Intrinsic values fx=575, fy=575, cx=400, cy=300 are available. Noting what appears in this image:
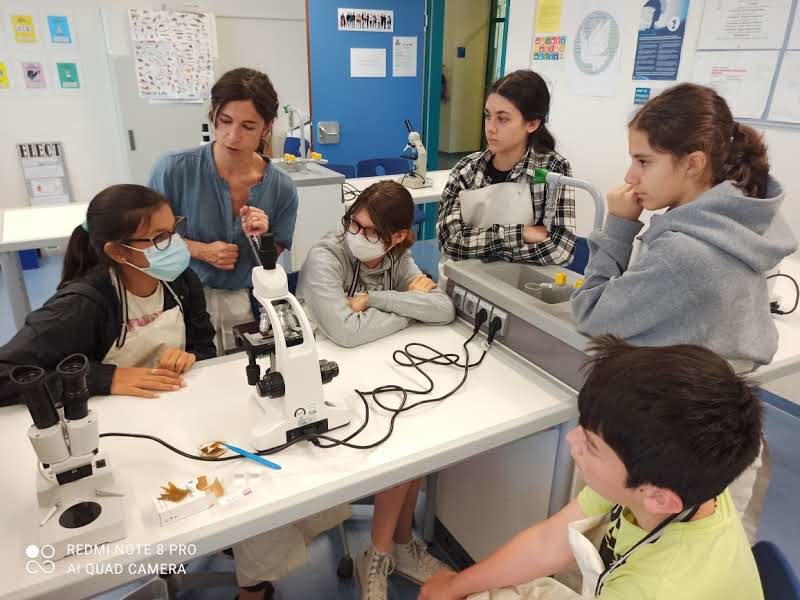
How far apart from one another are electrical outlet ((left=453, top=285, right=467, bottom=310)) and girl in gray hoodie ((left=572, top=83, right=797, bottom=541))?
0.47 metres

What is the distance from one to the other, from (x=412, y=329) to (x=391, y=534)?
1.87 ft

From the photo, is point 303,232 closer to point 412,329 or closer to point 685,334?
point 412,329

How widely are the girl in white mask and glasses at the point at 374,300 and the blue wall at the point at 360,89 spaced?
10.8 feet

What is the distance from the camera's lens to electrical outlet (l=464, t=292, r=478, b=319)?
159 cm

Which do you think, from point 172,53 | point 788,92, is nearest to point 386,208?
point 788,92

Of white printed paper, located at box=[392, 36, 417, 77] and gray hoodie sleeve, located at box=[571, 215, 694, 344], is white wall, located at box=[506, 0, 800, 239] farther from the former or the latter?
gray hoodie sleeve, located at box=[571, 215, 694, 344]

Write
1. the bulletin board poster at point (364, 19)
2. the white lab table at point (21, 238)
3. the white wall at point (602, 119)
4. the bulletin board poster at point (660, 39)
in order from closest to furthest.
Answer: the white lab table at point (21, 238) → the white wall at point (602, 119) → the bulletin board poster at point (660, 39) → the bulletin board poster at point (364, 19)

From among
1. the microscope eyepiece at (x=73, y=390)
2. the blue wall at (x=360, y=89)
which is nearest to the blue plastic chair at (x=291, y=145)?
Result: the blue wall at (x=360, y=89)

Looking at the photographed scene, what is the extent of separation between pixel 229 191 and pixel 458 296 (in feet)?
2.61

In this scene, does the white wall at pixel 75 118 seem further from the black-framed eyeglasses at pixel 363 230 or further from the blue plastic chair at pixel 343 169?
the black-framed eyeglasses at pixel 363 230

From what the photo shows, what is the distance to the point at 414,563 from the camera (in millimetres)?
1697

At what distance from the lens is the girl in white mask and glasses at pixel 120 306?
1.24 m

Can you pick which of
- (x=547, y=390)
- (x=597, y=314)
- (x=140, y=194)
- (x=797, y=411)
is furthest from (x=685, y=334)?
(x=797, y=411)

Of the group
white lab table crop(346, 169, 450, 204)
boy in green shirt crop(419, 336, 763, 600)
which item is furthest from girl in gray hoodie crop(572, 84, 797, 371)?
white lab table crop(346, 169, 450, 204)
